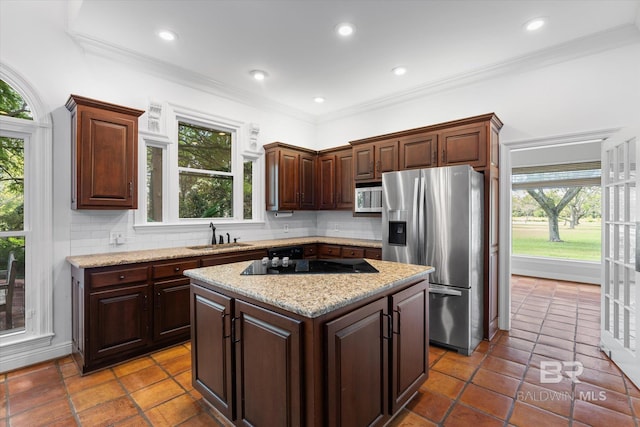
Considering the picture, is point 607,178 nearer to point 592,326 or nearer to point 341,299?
point 592,326

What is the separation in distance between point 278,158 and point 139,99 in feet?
6.06

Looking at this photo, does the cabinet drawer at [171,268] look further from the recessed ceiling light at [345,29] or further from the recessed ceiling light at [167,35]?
the recessed ceiling light at [345,29]

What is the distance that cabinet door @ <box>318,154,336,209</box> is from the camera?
4852 mm

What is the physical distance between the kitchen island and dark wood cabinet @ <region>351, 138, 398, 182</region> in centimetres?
209

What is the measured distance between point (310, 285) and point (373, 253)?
2.36 metres

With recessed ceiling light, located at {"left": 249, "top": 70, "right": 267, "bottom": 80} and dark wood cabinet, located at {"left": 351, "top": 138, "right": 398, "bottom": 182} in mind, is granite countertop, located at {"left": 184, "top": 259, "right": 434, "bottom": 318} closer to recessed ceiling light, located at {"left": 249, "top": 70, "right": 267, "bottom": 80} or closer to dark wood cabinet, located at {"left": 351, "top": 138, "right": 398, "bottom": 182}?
dark wood cabinet, located at {"left": 351, "top": 138, "right": 398, "bottom": 182}

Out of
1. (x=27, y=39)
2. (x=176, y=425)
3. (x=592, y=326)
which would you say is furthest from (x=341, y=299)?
(x=592, y=326)

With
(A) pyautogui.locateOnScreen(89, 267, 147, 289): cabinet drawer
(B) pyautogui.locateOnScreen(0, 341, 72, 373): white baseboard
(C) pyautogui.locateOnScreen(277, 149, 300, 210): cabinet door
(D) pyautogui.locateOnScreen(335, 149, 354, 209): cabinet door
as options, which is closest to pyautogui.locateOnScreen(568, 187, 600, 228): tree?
(D) pyautogui.locateOnScreen(335, 149, 354, 209): cabinet door

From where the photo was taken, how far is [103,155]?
2891mm

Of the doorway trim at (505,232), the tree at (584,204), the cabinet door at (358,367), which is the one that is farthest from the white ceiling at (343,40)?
the tree at (584,204)

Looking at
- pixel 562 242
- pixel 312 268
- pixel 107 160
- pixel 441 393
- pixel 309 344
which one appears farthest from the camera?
pixel 562 242

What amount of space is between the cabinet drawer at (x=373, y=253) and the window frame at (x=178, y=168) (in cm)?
168

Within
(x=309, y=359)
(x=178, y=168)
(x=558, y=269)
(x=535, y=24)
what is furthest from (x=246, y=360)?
(x=558, y=269)

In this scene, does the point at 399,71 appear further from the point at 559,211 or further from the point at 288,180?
the point at 559,211
